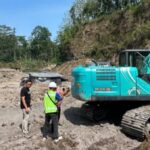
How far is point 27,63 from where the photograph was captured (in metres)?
86.0

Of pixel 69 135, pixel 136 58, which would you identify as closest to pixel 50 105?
pixel 69 135

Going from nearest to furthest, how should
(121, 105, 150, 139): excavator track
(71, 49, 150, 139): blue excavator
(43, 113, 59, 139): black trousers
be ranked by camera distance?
(43, 113, 59, 139): black trousers → (121, 105, 150, 139): excavator track → (71, 49, 150, 139): blue excavator

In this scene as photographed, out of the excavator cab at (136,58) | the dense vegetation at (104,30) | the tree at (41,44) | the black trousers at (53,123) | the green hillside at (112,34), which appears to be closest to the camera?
the black trousers at (53,123)

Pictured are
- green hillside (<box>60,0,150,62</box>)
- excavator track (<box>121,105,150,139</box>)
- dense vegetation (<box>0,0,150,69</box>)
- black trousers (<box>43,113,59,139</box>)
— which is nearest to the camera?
black trousers (<box>43,113,59,139</box>)

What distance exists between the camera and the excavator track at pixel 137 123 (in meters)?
14.4

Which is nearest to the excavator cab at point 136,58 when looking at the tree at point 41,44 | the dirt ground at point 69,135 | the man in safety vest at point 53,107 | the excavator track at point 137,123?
the excavator track at point 137,123

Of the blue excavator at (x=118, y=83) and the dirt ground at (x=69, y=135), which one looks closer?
the dirt ground at (x=69, y=135)

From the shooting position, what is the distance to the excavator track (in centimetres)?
1438

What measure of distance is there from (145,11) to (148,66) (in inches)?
1222

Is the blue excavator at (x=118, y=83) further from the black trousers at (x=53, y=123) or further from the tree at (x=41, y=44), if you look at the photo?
the tree at (x=41, y=44)

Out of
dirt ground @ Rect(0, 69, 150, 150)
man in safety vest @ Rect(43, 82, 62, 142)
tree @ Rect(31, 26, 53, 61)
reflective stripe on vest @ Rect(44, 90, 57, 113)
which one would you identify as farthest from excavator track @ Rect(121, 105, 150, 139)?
tree @ Rect(31, 26, 53, 61)

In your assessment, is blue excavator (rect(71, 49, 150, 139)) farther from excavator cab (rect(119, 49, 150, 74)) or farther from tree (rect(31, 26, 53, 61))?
tree (rect(31, 26, 53, 61))

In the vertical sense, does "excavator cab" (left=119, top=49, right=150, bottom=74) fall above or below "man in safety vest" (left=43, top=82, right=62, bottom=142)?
above

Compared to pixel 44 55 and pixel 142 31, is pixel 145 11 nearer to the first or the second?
pixel 142 31
